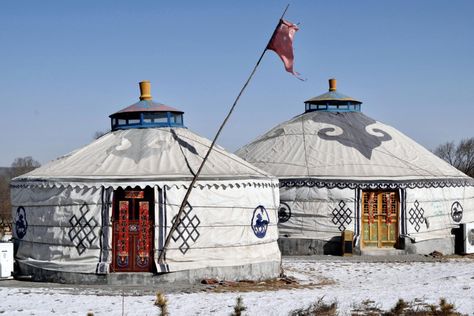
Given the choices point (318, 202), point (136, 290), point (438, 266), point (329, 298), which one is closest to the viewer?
point (329, 298)

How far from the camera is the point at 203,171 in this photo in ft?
43.7

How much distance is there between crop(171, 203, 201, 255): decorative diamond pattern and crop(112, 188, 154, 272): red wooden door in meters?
0.44

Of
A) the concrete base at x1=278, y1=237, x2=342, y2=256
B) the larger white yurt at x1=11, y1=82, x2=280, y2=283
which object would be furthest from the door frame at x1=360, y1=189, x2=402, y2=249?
the larger white yurt at x1=11, y1=82, x2=280, y2=283

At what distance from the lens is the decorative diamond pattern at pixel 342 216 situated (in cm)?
1816

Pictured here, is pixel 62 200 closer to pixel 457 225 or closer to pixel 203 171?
pixel 203 171

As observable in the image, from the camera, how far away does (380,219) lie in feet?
59.8

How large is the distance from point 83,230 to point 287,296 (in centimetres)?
348

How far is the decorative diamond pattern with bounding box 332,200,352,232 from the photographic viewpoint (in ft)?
59.6

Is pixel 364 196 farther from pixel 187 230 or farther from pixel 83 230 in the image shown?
pixel 83 230

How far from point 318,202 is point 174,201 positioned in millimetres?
6049

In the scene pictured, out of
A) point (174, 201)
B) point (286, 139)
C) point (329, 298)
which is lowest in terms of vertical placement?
point (329, 298)

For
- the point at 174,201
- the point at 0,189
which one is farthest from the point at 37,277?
the point at 0,189

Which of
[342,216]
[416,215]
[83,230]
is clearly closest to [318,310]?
[83,230]

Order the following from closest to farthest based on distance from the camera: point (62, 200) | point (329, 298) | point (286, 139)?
point (329, 298), point (62, 200), point (286, 139)
